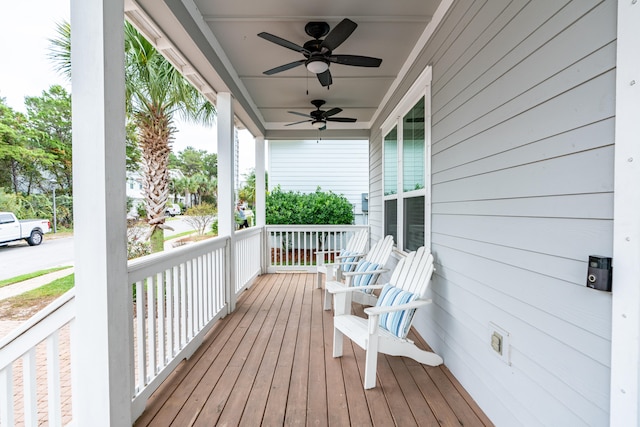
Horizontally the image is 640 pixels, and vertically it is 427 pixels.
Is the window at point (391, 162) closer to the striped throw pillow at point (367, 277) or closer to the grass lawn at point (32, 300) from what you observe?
the striped throw pillow at point (367, 277)

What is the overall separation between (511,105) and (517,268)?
847 millimetres

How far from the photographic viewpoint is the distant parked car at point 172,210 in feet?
18.0

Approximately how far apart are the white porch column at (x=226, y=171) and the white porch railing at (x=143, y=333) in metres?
0.12

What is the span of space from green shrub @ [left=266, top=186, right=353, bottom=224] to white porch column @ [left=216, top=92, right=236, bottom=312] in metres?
3.81

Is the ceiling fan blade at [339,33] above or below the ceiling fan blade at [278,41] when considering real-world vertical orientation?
above

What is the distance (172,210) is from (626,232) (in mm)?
6107

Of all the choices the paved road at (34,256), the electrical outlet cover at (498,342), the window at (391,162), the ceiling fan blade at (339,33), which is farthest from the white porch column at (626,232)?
the window at (391,162)

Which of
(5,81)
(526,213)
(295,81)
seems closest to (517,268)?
(526,213)

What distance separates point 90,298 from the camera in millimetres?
1532

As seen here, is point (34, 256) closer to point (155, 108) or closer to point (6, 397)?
point (6, 397)

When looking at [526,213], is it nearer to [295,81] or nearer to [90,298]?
[90,298]

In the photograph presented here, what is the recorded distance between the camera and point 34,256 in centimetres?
138

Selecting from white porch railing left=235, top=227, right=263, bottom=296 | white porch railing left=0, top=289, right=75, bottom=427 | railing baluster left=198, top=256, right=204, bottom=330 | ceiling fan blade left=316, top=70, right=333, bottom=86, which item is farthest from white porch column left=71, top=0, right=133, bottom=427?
white porch railing left=235, top=227, right=263, bottom=296

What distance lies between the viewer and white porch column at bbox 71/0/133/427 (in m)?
1.51
